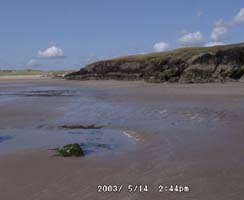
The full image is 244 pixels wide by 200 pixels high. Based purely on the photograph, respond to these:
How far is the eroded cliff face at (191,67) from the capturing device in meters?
45.8

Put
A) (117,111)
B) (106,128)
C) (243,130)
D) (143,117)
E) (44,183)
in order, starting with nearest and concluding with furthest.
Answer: (44,183) → (243,130) → (106,128) → (143,117) → (117,111)

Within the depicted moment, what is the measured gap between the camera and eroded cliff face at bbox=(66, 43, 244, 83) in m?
45.8

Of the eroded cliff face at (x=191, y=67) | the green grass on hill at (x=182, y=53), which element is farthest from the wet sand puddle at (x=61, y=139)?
the green grass on hill at (x=182, y=53)

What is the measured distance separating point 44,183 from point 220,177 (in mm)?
3102

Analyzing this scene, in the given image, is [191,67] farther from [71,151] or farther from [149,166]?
[149,166]

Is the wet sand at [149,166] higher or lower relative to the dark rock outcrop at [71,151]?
lower

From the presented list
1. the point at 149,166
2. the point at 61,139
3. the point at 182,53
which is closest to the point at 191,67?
the point at 182,53

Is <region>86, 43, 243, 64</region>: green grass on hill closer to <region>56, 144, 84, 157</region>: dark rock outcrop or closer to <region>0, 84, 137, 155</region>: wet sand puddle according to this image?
<region>0, 84, 137, 155</region>: wet sand puddle

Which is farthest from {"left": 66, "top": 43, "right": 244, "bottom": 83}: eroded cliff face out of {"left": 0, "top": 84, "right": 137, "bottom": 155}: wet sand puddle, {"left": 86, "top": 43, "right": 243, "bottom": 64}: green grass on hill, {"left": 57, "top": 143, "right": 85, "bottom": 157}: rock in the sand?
{"left": 57, "top": 143, "right": 85, "bottom": 157}: rock in the sand

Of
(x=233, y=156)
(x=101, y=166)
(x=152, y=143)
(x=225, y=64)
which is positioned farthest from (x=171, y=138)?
(x=225, y=64)

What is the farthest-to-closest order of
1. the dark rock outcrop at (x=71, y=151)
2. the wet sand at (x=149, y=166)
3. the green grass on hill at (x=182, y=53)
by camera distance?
the green grass on hill at (x=182, y=53)
the dark rock outcrop at (x=71, y=151)
the wet sand at (x=149, y=166)

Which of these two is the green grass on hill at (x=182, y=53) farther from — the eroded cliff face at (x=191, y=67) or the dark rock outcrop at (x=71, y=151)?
the dark rock outcrop at (x=71, y=151)

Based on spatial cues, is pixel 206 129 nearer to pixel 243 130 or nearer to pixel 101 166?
pixel 243 130

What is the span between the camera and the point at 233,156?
879 cm
